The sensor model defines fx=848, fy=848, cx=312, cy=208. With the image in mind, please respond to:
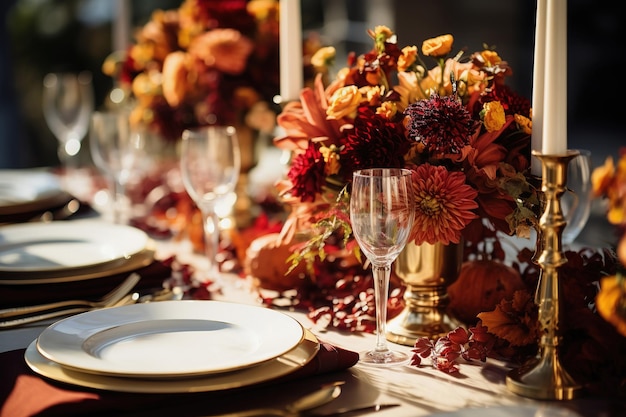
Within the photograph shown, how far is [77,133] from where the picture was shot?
2.45 meters

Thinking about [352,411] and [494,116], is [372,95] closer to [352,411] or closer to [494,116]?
[494,116]

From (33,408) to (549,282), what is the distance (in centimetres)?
58

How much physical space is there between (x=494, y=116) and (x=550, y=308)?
26cm

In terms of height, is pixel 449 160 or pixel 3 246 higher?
pixel 449 160

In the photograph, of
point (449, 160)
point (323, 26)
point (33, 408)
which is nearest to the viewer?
point (33, 408)

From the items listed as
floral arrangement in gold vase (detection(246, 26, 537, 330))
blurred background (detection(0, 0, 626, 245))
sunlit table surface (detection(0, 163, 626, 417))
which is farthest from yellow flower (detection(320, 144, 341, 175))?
blurred background (detection(0, 0, 626, 245))

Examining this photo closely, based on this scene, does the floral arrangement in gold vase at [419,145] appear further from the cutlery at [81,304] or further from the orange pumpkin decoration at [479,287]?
the cutlery at [81,304]

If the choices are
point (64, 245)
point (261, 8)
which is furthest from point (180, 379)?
point (261, 8)

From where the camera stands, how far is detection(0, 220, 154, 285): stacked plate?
137cm

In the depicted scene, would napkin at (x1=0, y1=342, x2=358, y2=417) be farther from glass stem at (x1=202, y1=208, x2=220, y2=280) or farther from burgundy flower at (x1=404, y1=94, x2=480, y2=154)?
glass stem at (x1=202, y1=208, x2=220, y2=280)

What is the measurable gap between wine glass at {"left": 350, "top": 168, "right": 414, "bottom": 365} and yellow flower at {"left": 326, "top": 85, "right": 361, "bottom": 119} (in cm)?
14

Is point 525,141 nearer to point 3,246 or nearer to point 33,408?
point 33,408

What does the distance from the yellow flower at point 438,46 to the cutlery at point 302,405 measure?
1.56ft

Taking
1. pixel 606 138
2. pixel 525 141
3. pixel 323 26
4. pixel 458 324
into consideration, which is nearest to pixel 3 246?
pixel 458 324
